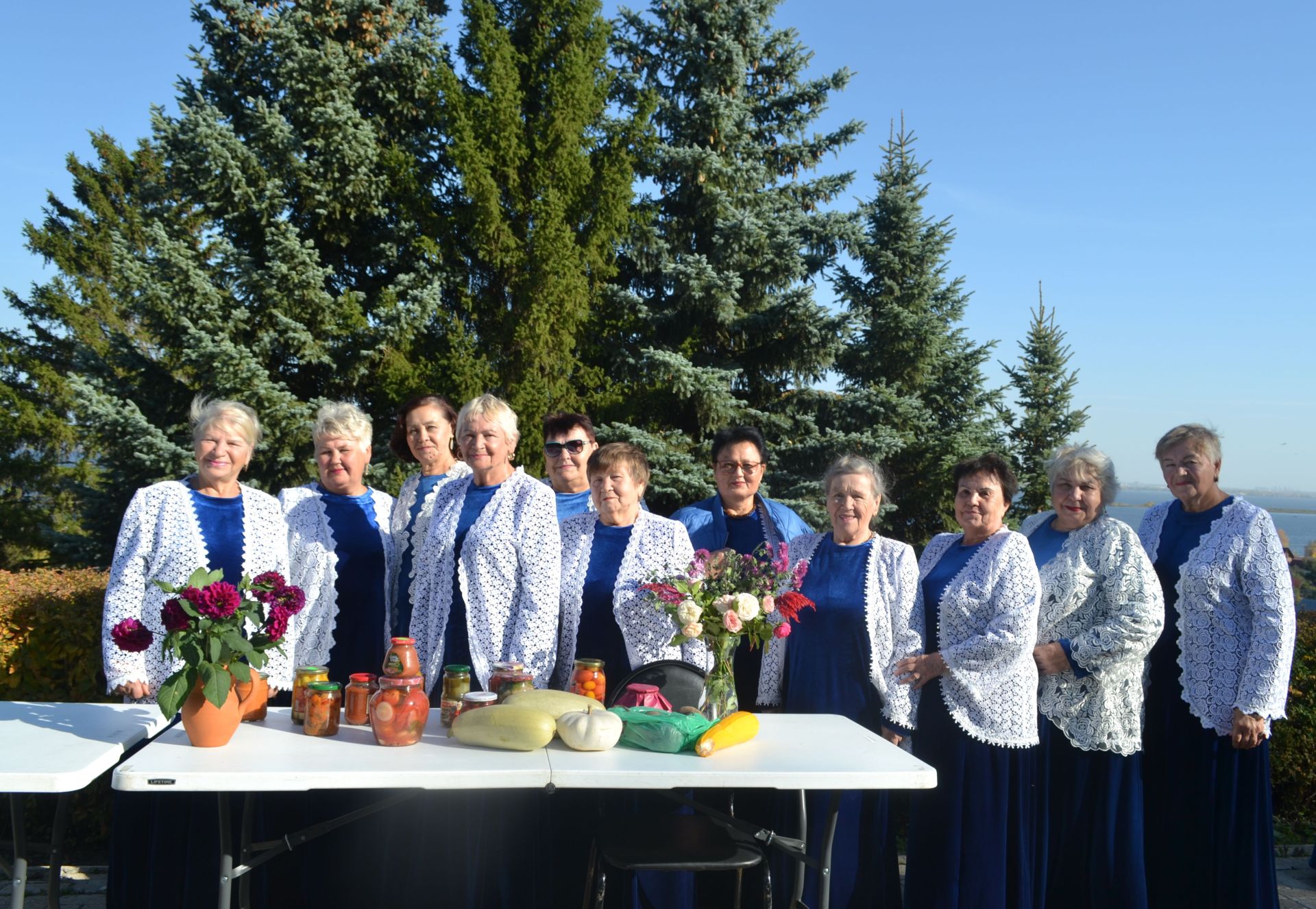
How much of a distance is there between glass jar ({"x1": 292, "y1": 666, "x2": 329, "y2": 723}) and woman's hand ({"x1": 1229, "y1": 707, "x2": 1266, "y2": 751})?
10.7ft

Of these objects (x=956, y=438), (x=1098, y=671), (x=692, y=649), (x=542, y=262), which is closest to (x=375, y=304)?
(x=542, y=262)

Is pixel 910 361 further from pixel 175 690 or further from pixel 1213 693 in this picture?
pixel 175 690

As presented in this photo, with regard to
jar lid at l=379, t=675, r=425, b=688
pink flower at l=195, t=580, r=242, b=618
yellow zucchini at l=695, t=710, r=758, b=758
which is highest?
pink flower at l=195, t=580, r=242, b=618

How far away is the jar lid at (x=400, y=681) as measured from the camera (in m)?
2.68

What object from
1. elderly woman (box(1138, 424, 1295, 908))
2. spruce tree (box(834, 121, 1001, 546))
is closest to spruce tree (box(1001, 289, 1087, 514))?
spruce tree (box(834, 121, 1001, 546))

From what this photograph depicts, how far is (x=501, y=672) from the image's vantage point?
9.93ft

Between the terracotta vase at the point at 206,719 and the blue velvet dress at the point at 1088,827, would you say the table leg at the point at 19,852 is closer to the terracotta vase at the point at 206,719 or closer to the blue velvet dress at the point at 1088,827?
the terracotta vase at the point at 206,719

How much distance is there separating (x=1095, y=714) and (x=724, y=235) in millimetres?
7830

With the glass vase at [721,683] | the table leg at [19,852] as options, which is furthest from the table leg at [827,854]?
the table leg at [19,852]

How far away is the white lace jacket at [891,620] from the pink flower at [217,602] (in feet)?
6.19

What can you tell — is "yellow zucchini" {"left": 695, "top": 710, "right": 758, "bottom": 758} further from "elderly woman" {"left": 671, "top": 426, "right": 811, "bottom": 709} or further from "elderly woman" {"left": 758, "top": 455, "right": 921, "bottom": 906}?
"elderly woman" {"left": 671, "top": 426, "right": 811, "bottom": 709}

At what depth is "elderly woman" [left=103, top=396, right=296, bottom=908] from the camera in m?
3.11

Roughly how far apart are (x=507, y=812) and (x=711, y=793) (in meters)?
0.71

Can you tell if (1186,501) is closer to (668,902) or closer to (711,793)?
(711,793)
